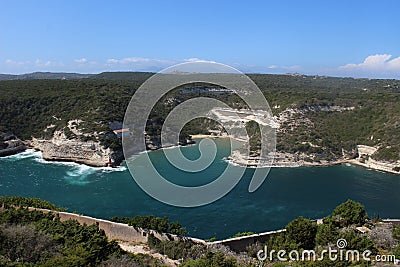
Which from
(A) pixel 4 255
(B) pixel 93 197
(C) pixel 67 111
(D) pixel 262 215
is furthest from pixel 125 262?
(C) pixel 67 111

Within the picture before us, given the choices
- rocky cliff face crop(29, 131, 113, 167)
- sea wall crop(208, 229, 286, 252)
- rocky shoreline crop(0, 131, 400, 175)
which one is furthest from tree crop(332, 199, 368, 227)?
rocky cliff face crop(29, 131, 113, 167)

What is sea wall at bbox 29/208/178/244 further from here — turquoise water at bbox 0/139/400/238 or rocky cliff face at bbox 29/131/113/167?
rocky cliff face at bbox 29/131/113/167

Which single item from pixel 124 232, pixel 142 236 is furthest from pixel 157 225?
pixel 124 232

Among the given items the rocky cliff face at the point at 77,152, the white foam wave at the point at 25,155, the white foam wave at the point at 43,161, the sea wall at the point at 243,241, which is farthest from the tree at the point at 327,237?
the white foam wave at the point at 25,155

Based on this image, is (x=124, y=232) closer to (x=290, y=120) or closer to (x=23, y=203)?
(x=23, y=203)

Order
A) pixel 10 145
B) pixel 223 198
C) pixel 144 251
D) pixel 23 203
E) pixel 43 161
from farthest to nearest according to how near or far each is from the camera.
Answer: pixel 10 145, pixel 43 161, pixel 223 198, pixel 23 203, pixel 144 251

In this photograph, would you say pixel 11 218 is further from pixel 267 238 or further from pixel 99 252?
pixel 267 238
